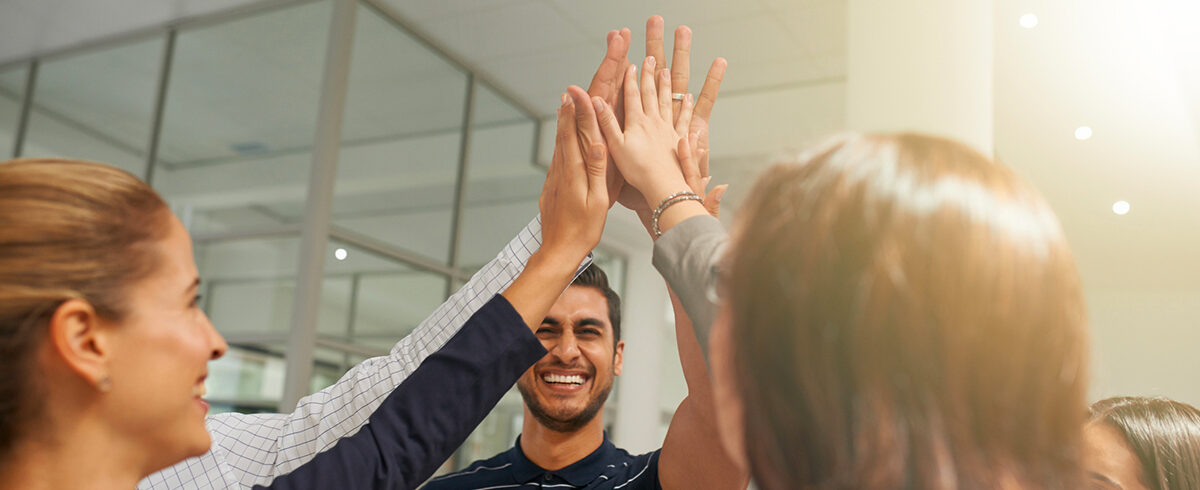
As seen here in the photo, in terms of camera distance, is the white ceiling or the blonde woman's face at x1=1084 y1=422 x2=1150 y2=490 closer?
the blonde woman's face at x1=1084 y1=422 x2=1150 y2=490

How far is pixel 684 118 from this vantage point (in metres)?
1.15

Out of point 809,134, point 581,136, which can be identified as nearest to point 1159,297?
point 581,136

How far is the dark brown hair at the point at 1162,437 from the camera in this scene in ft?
3.95

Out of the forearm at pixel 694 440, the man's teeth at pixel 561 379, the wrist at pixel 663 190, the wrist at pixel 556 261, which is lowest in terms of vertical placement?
the forearm at pixel 694 440

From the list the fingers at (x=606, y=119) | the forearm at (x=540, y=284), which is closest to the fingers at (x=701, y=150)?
the fingers at (x=606, y=119)

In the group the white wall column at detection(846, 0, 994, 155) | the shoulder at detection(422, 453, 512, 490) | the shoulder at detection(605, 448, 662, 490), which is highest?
the white wall column at detection(846, 0, 994, 155)

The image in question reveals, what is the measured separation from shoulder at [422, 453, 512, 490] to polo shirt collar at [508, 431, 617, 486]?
0.02 m

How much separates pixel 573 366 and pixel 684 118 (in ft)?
3.34

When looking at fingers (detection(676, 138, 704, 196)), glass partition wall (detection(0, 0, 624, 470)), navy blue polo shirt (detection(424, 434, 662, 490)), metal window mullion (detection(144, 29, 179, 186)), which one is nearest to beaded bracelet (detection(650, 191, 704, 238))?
fingers (detection(676, 138, 704, 196))

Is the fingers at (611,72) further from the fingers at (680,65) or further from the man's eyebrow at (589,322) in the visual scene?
the man's eyebrow at (589,322)

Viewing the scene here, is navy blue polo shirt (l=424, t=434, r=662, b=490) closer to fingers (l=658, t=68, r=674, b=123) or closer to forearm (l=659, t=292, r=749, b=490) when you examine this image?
forearm (l=659, t=292, r=749, b=490)

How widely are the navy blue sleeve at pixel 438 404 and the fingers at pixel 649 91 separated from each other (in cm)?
31

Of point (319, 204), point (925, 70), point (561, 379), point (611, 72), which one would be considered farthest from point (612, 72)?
point (319, 204)

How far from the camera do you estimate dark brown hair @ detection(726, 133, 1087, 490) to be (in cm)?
49
